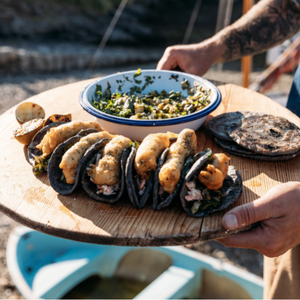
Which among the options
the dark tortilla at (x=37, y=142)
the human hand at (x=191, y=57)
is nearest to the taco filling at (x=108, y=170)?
the dark tortilla at (x=37, y=142)

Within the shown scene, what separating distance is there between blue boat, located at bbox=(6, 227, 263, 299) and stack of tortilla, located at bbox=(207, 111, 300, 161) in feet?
5.39

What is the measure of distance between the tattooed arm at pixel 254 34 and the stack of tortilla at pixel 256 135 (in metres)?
0.93

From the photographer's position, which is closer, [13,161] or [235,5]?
[13,161]

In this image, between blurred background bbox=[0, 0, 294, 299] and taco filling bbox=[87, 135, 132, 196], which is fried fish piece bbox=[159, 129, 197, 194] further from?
blurred background bbox=[0, 0, 294, 299]

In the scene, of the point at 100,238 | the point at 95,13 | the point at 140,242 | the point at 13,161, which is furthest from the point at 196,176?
the point at 95,13

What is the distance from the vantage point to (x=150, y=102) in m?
2.15

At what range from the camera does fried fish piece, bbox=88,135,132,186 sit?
4.55 ft

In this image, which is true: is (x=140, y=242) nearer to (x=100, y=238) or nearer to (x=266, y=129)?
(x=100, y=238)

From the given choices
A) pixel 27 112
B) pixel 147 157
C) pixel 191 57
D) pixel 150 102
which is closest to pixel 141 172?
pixel 147 157

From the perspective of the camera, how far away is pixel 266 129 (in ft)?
5.92

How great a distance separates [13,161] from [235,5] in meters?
20.6

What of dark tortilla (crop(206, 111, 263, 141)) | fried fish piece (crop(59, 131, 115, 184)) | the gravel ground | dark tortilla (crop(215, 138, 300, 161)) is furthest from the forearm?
the gravel ground

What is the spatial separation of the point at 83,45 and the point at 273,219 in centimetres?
1074

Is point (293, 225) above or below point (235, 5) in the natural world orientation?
above
